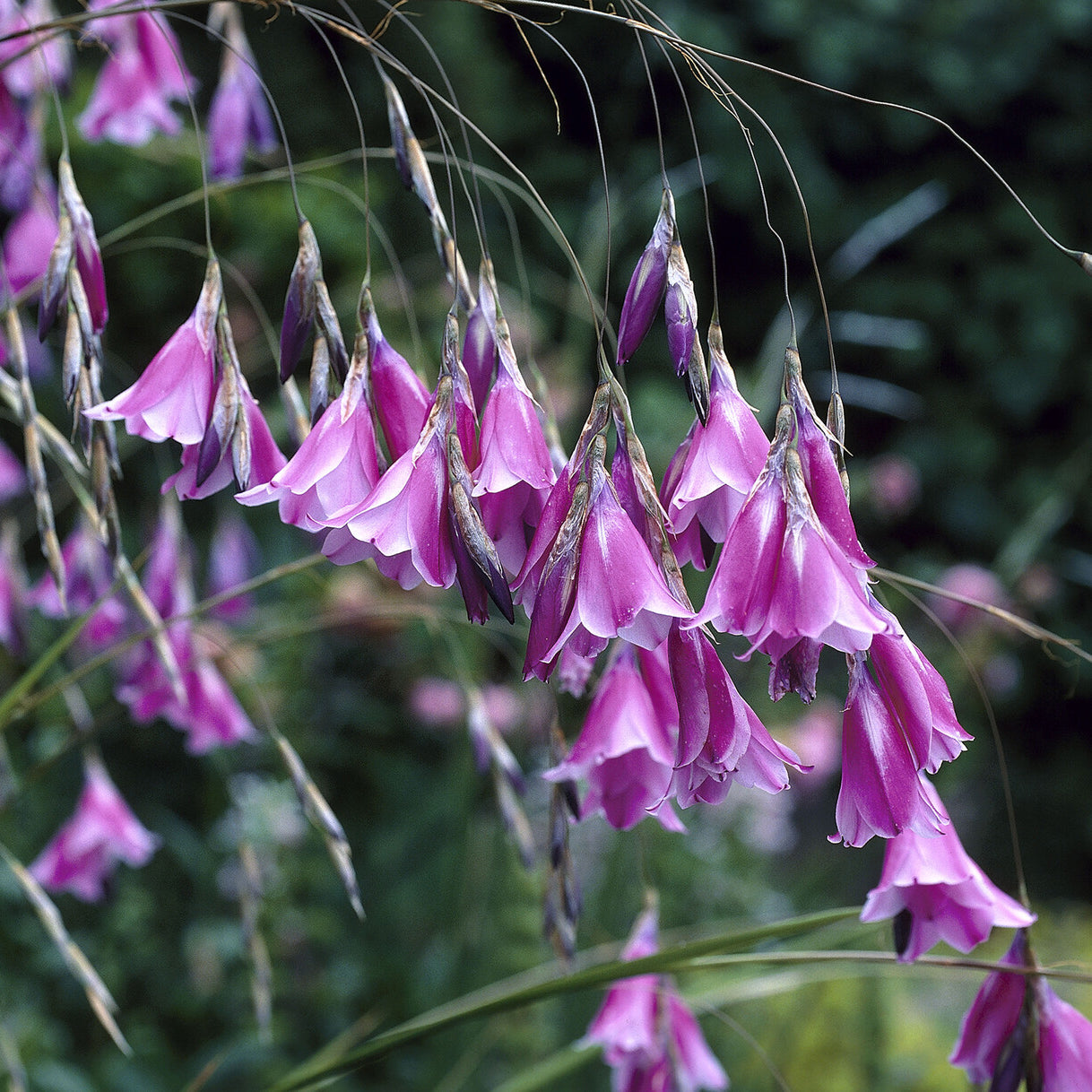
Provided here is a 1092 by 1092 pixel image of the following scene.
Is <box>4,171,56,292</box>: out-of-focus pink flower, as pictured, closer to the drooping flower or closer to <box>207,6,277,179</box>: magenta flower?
<box>207,6,277,179</box>: magenta flower

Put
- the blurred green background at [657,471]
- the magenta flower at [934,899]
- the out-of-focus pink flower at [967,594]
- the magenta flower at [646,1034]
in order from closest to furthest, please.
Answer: the magenta flower at [934,899]
the magenta flower at [646,1034]
the blurred green background at [657,471]
the out-of-focus pink flower at [967,594]

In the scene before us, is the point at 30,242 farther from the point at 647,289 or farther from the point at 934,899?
the point at 934,899

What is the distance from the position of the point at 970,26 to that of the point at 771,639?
399 cm

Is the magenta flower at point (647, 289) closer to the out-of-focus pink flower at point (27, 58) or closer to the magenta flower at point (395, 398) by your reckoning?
the magenta flower at point (395, 398)

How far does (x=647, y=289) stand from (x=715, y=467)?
0.29 feet

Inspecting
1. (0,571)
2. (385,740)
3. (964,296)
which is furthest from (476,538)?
(964,296)

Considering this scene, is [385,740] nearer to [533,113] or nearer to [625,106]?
Result: [533,113]

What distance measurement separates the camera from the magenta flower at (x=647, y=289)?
0.46 m

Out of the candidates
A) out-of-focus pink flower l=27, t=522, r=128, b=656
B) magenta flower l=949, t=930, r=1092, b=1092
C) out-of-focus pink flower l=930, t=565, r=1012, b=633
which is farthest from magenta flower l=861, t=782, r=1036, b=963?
out-of-focus pink flower l=930, t=565, r=1012, b=633

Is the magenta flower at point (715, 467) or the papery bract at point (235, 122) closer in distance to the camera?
the magenta flower at point (715, 467)

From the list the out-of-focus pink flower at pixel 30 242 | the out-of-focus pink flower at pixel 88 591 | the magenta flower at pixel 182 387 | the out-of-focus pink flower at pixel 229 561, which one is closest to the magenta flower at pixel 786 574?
the magenta flower at pixel 182 387

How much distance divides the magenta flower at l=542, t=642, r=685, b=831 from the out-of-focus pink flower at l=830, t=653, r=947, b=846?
82 millimetres

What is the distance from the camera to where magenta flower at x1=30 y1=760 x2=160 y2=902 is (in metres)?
1.04

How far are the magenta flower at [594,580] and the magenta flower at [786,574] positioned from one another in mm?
27
